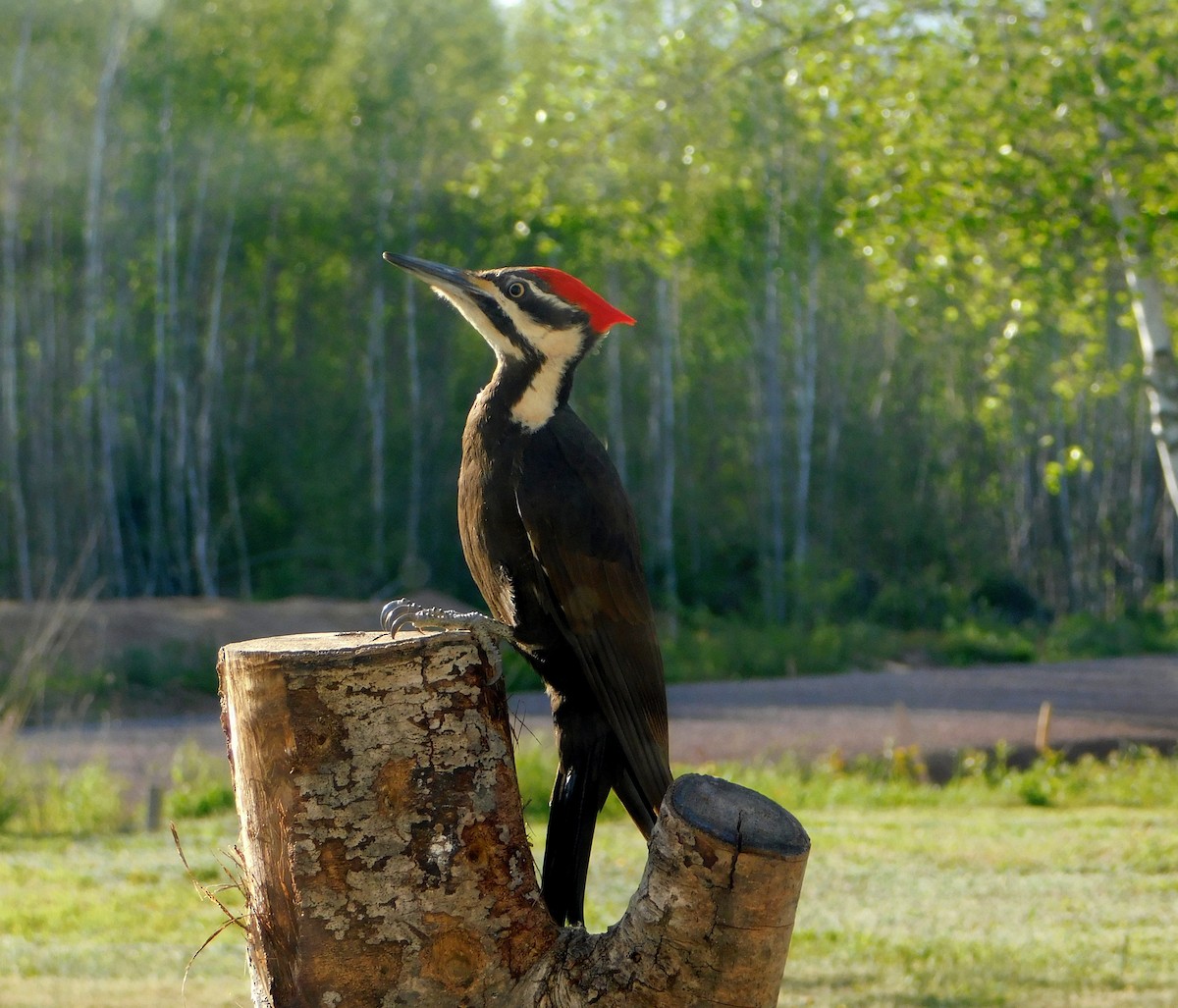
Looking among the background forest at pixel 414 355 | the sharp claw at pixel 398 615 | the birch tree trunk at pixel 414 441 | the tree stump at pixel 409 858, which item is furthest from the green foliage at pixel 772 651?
the tree stump at pixel 409 858

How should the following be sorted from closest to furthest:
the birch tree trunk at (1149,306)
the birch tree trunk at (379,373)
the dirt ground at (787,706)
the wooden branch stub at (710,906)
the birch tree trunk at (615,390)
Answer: the wooden branch stub at (710,906)
the birch tree trunk at (1149,306)
the dirt ground at (787,706)
the birch tree trunk at (379,373)
the birch tree trunk at (615,390)

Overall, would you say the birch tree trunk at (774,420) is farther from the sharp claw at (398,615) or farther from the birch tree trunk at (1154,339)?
the sharp claw at (398,615)

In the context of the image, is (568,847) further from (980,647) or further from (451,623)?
(980,647)

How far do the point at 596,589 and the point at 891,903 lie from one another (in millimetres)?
3600

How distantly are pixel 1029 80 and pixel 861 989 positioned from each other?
5138 mm

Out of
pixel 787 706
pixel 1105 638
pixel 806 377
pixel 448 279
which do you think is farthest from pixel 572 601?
pixel 806 377

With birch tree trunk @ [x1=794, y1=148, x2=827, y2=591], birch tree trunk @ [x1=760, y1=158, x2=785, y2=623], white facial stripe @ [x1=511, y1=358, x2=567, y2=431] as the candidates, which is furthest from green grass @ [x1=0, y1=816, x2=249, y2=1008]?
birch tree trunk @ [x1=794, y1=148, x2=827, y2=591]

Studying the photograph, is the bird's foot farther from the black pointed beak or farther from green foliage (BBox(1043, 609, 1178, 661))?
green foliage (BBox(1043, 609, 1178, 661))

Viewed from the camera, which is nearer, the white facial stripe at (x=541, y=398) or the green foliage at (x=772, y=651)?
the white facial stripe at (x=541, y=398)

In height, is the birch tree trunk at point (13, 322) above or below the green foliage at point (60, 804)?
above

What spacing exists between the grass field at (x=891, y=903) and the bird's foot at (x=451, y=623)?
194cm

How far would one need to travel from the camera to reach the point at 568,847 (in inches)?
97.7

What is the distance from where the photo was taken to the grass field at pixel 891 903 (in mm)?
4520

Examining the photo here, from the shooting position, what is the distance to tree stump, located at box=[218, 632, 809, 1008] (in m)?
2.07
